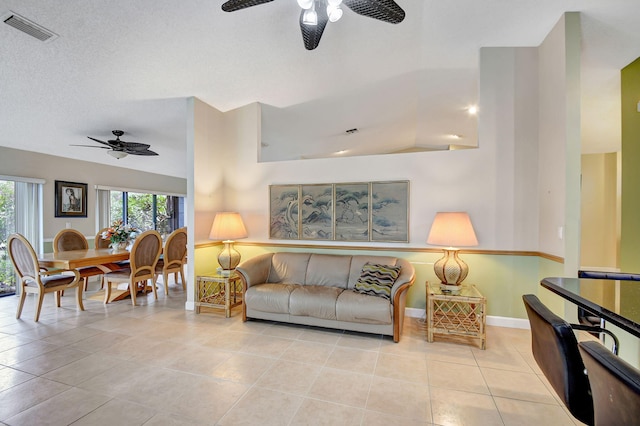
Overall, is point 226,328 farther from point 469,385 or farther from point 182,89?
point 182,89

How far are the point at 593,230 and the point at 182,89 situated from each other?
7.44m

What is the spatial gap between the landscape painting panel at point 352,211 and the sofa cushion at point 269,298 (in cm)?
106

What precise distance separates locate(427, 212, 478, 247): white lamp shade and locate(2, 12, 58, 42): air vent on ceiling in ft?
13.1

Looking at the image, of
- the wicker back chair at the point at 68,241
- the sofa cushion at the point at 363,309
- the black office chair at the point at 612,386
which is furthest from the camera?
the wicker back chair at the point at 68,241

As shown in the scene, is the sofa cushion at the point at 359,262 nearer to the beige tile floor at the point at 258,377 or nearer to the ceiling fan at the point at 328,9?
the beige tile floor at the point at 258,377

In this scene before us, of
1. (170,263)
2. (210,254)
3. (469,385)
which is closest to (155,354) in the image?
(210,254)

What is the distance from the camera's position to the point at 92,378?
2.22 meters

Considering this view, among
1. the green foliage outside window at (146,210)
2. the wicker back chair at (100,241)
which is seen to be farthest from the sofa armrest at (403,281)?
the green foliage outside window at (146,210)

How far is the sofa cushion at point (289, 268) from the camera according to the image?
370 cm

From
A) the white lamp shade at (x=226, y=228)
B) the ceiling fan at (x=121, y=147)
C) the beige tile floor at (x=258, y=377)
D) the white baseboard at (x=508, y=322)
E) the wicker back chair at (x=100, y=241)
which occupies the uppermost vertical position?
the ceiling fan at (x=121, y=147)

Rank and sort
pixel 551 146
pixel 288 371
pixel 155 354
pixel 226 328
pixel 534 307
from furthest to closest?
pixel 226 328 → pixel 551 146 → pixel 155 354 → pixel 288 371 → pixel 534 307

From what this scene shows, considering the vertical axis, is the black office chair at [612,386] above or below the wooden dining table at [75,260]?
above

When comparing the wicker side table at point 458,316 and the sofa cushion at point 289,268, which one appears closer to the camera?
the wicker side table at point 458,316

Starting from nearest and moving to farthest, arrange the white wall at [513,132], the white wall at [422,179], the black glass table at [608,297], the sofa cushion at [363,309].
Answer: the black glass table at [608,297] → the sofa cushion at [363,309] → the white wall at [513,132] → the white wall at [422,179]
